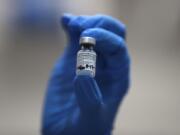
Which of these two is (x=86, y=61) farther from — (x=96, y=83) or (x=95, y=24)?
(x=95, y=24)

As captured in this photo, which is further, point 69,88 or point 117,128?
point 117,128

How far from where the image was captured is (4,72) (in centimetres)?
169

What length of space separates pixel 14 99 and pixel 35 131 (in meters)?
0.16

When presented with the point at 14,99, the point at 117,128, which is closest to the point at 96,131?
the point at 117,128

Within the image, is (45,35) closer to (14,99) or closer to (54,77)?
(14,99)

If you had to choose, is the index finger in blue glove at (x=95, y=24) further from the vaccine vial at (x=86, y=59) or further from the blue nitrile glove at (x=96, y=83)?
A: the vaccine vial at (x=86, y=59)

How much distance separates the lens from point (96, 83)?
1.00 metres

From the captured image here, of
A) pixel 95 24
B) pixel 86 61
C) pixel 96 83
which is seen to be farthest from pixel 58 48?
pixel 86 61

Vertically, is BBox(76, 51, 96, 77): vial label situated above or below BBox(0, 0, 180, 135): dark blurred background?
below

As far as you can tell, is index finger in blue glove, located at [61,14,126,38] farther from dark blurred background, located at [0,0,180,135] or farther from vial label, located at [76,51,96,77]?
dark blurred background, located at [0,0,180,135]

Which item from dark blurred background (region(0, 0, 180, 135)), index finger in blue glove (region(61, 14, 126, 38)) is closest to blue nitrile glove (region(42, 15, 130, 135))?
index finger in blue glove (region(61, 14, 126, 38))

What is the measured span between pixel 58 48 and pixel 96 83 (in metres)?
0.71

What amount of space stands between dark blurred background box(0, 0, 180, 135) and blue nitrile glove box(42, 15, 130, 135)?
1.74ft

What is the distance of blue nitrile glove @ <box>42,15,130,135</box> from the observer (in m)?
1.01
